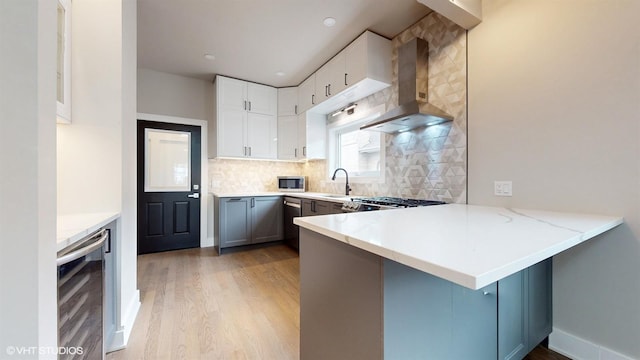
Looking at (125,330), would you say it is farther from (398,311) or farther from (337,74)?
(337,74)

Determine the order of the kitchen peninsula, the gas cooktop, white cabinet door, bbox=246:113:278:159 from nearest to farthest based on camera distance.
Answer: the kitchen peninsula < the gas cooktop < white cabinet door, bbox=246:113:278:159

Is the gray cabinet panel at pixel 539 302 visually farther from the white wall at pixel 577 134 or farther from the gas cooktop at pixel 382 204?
the gas cooktop at pixel 382 204

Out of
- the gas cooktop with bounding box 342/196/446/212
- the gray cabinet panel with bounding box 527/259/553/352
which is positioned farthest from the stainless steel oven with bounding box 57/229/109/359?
the gray cabinet panel with bounding box 527/259/553/352

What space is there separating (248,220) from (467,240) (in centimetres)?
325

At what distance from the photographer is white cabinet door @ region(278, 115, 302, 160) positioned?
4.11m

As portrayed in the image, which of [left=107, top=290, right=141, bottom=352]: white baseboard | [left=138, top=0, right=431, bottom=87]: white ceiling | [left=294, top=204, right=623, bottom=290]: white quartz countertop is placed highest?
[left=138, top=0, right=431, bottom=87]: white ceiling

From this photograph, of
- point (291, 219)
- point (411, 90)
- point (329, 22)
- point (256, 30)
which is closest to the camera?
point (411, 90)

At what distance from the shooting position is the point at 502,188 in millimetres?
1830

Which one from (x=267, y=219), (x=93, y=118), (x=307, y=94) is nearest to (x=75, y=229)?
(x=93, y=118)

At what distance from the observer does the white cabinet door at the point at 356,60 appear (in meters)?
2.62

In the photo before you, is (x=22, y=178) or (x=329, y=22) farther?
(x=329, y=22)

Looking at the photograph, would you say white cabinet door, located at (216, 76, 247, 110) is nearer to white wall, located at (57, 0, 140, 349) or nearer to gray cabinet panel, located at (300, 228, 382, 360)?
white wall, located at (57, 0, 140, 349)

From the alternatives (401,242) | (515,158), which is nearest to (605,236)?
(515,158)

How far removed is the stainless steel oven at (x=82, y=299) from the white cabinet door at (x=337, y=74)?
2618 mm
